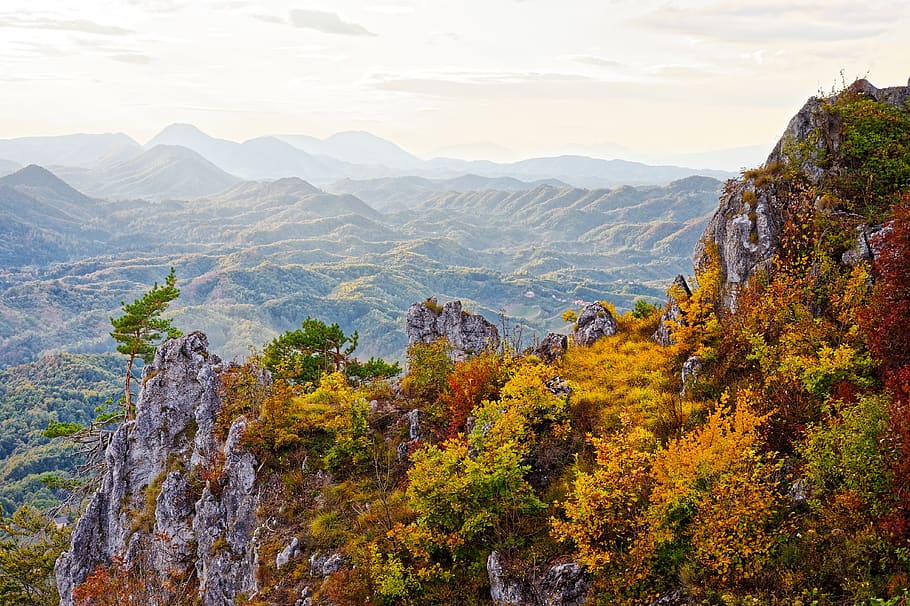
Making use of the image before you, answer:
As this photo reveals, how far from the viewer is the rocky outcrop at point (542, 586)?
34.9 feet

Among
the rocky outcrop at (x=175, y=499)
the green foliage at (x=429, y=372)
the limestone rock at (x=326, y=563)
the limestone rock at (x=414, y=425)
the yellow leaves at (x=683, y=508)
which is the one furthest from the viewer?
the green foliage at (x=429, y=372)

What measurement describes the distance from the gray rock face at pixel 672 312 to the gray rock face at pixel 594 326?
2.32 meters

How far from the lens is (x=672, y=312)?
722 inches

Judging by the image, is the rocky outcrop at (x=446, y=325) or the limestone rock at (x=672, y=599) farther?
the rocky outcrop at (x=446, y=325)

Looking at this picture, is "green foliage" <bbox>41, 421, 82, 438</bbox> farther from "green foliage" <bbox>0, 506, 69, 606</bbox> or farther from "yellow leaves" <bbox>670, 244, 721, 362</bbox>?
"yellow leaves" <bbox>670, 244, 721, 362</bbox>

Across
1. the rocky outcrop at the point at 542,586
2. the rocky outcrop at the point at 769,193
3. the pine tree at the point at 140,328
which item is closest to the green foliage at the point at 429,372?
the rocky outcrop at the point at 542,586

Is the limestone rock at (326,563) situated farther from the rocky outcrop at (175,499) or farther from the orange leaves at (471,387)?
the orange leaves at (471,387)

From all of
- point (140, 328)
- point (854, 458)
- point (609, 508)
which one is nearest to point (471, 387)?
point (609, 508)

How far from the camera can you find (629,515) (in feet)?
34.9

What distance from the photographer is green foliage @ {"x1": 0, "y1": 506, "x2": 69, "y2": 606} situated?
96.6 feet

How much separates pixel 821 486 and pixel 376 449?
13.0 m

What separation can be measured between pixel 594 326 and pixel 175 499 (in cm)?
1729

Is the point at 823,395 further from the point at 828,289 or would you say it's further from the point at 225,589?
the point at 225,589

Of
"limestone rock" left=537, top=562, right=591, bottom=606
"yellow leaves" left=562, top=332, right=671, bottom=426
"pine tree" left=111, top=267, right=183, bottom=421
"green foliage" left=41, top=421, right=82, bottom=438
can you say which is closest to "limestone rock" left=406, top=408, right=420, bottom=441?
"yellow leaves" left=562, top=332, right=671, bottom=426
